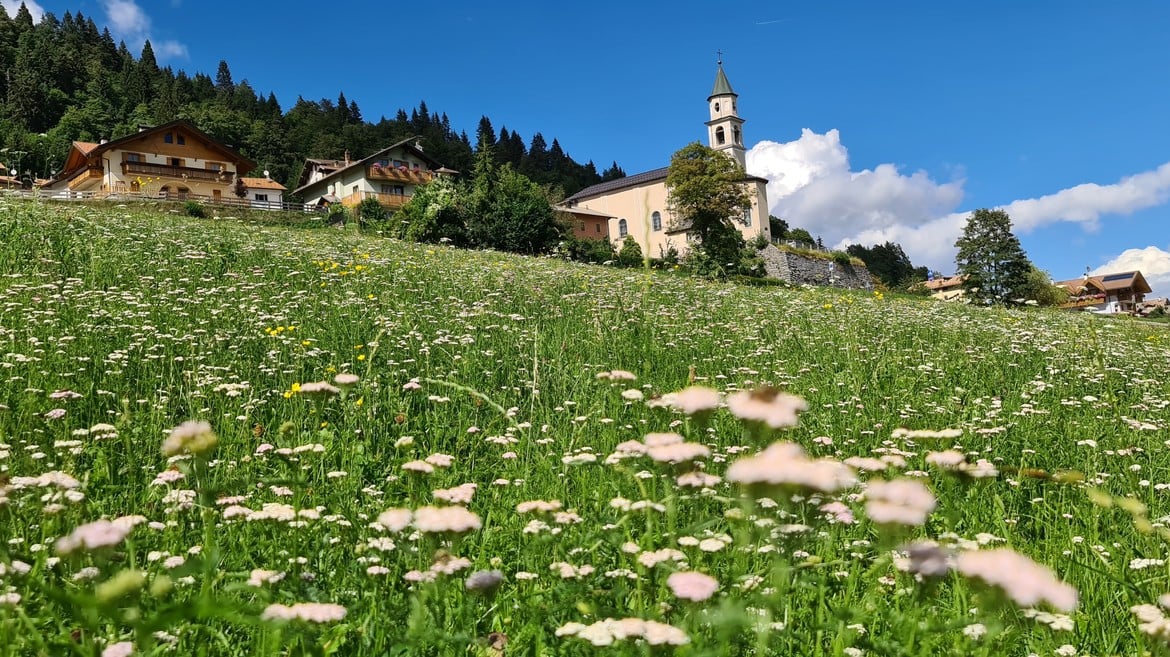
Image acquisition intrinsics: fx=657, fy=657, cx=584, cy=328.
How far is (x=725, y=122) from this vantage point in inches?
2894

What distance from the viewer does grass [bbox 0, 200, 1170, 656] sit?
1587mm

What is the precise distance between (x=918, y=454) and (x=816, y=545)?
133 centimetres

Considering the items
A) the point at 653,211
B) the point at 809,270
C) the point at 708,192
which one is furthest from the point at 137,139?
the point at 809,270

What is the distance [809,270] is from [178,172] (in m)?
50.5

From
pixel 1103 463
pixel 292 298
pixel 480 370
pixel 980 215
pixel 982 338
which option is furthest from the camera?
pixel 980 215

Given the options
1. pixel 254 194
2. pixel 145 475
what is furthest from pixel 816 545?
pixel 254 194

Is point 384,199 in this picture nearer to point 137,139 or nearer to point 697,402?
point 137,139

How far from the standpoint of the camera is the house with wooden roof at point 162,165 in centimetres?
4634

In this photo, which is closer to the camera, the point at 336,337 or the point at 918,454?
the point at 918,454

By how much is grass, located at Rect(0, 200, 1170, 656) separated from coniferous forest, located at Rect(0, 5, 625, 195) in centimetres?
5757

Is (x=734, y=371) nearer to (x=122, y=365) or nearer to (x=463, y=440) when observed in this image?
(x=463, y=440)

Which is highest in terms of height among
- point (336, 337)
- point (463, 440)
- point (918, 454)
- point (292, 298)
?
point (292, 298)

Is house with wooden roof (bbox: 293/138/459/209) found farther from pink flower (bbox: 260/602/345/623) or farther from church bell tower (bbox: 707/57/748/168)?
pink flower (bbox: 260/602/345/623)

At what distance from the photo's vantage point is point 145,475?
2951 millimetres
